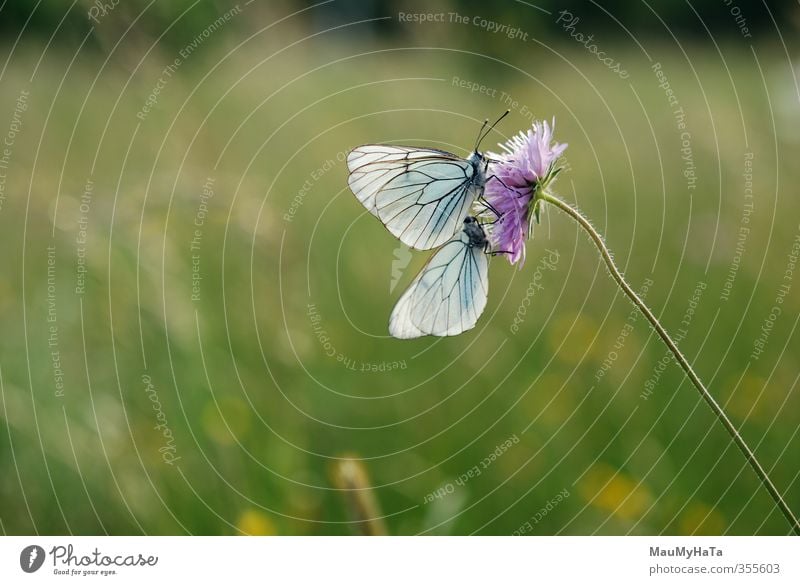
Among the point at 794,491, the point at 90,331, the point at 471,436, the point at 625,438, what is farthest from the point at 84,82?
the point at 794,491

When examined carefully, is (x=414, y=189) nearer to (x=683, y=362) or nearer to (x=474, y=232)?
(x=474, y=232)

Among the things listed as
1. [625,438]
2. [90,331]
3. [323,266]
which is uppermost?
[323,266]

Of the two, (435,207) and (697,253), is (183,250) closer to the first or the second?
(435,207)
